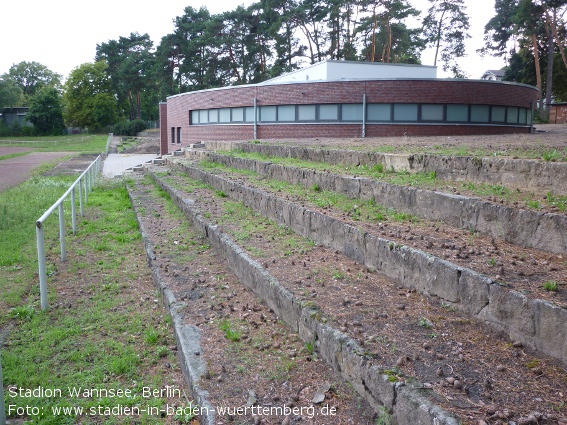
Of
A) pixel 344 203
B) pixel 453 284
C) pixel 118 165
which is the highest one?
pixel 344 203

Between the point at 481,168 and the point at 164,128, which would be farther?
the point at 164,128

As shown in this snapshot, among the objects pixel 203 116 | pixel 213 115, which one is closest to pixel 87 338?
pixel 213 115

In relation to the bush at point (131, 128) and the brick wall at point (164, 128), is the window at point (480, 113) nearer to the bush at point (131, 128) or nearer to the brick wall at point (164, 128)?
the brick wall at point (164, 128)

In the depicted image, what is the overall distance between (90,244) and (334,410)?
680 centimetres

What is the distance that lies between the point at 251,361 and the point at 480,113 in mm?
21966

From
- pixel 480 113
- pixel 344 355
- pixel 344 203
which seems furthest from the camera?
pixel 480 113

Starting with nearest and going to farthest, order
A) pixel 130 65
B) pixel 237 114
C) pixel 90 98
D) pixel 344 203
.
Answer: pixel 344 203 → pixel 237 114 → pixel 130 65 → pixel 90 98

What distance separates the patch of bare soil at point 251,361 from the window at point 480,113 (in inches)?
771

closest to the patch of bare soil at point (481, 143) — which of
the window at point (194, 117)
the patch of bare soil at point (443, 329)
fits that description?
the patch of bare soil at point (443, 329)

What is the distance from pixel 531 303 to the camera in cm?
314

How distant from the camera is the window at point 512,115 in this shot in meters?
24.0

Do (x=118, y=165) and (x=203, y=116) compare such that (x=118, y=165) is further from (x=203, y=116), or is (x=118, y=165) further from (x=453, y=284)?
(x=453, y=284)

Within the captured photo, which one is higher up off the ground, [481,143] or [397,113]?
[397,113]

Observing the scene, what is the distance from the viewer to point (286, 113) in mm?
24312
